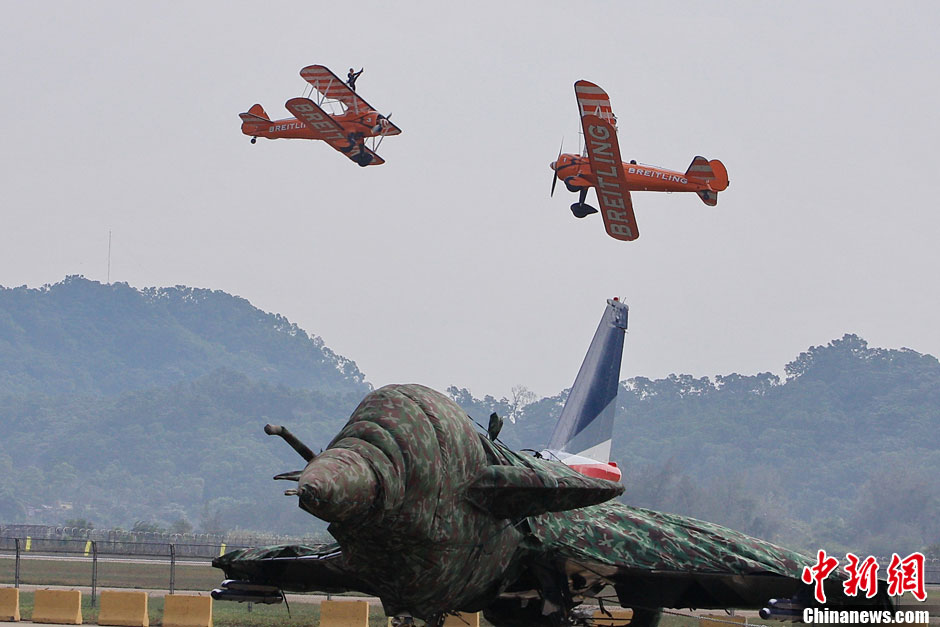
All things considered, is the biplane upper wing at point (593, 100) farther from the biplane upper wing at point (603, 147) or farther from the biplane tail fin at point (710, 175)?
the biplane tail fin at point (710, 175)

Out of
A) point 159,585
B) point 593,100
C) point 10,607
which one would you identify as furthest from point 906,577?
point 593,100

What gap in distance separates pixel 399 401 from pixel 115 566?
40.4m

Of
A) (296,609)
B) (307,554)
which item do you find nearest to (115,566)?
(296,609)

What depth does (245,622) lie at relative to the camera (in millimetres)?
25562

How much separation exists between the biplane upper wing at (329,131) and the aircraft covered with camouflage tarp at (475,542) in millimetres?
37688

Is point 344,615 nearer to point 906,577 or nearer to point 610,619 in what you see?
point 610,619

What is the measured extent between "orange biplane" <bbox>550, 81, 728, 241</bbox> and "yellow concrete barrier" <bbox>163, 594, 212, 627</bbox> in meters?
25.1

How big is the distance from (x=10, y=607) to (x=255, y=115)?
34.9 metres

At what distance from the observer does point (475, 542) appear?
954 centimetres

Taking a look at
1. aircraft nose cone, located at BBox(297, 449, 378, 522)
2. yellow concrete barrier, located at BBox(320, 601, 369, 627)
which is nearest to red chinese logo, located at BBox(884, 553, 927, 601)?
aircraft nose cone, located at BBox(297, 449, 378, 522)

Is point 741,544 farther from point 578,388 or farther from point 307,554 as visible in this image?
point 578,388

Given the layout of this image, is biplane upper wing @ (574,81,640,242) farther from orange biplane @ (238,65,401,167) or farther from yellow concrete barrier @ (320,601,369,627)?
yellow concrete barrier @ (320,601,369,627)

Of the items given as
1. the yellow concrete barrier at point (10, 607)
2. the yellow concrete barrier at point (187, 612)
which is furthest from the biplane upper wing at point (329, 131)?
the yellow concrete barrier at point (187, 612)

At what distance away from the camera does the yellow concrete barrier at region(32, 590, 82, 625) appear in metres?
25.3
